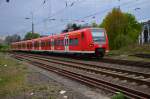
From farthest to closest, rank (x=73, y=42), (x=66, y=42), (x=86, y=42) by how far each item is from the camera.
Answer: (x=66, y=42)
(x=73, y=42)
(x=86, y=42)

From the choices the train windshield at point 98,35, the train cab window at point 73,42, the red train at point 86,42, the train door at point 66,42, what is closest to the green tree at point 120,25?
the train door at point 66,42

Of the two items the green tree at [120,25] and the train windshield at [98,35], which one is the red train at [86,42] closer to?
the train windshield at [98,35]

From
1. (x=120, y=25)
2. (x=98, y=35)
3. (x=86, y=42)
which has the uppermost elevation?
(x=120, y=25)

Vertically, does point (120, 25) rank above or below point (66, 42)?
above

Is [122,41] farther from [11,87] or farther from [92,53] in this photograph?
[11,87]

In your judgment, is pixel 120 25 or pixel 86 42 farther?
pixel 120 25

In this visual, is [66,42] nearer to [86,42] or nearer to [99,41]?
[99,41]

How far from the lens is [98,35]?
105 ft

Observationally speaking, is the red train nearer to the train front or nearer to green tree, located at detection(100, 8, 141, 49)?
the train front

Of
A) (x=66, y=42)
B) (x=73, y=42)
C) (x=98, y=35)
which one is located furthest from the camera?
(x=66, y=42)

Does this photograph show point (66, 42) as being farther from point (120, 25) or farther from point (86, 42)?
point (120, 25)

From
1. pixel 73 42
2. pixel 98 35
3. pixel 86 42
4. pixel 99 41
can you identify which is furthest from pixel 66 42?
pixel 86 42

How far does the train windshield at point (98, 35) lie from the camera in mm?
31781

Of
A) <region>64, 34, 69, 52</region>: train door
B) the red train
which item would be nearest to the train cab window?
the red train
